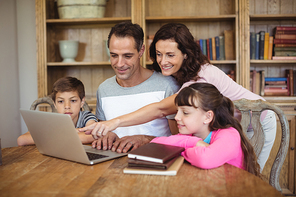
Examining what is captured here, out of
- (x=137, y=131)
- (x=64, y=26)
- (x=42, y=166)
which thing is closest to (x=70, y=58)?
(x=64, y=26)

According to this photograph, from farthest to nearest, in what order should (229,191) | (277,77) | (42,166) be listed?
(277,77) → (42,166) → (229,191)

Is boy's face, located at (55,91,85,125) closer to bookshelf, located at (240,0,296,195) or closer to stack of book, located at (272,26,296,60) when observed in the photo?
bookshelf, located at (240,0,296,195)

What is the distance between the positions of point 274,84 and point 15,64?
2.68m

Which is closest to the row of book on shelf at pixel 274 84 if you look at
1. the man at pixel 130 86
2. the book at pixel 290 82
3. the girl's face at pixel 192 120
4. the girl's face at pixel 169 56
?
the book at pixel 290 82

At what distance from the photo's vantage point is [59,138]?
0.99 m

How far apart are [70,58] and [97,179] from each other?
2144 millimetres

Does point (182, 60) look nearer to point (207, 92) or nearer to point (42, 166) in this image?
point (207, 92)

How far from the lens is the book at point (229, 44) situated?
8.79 feet

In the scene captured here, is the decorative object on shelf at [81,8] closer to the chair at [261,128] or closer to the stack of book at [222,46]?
the stack of book at [222,46]

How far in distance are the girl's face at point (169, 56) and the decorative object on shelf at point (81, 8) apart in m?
1.33

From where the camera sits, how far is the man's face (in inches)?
63.4

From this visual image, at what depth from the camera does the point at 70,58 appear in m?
2.79

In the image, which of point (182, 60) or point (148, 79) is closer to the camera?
point (182, 60)

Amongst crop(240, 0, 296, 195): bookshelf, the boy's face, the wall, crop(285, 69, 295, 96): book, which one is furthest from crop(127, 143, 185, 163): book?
the wall
